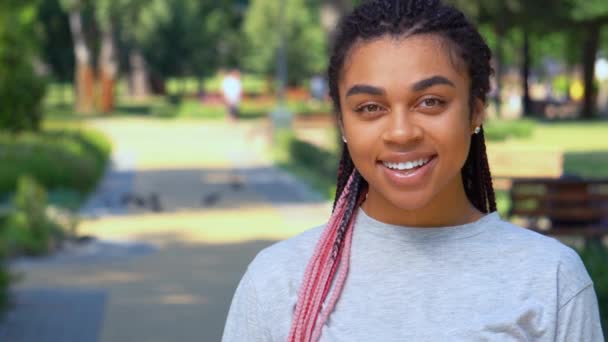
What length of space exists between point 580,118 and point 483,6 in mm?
5532

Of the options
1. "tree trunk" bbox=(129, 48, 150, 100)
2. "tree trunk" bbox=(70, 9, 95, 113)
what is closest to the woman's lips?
"tree trunk" bbox=(70, 9, 95, 113)

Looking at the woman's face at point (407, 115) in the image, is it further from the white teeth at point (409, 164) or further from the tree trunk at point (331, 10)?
the tree trunk at point (331, 10)

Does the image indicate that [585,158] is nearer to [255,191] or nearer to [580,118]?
[255,191]

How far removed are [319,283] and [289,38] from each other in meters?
54.3

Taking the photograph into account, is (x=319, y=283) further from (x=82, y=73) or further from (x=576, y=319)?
(x=82, y=73)

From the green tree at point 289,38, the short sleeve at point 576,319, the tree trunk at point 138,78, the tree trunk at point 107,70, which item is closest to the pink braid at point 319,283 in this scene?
the short sleeve at point 576,319

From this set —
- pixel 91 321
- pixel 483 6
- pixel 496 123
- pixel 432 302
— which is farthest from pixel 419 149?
pixel 483 6

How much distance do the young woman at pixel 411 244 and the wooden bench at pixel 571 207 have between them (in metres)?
8.70

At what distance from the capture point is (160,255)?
38.6ft

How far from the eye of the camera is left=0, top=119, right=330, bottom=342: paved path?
8.58m

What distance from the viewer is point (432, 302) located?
209 centimetres

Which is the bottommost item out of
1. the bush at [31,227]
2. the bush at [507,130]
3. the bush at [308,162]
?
the bush at [507,130]

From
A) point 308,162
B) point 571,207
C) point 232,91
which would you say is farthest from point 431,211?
point 232,91

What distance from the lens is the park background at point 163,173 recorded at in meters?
9.28
